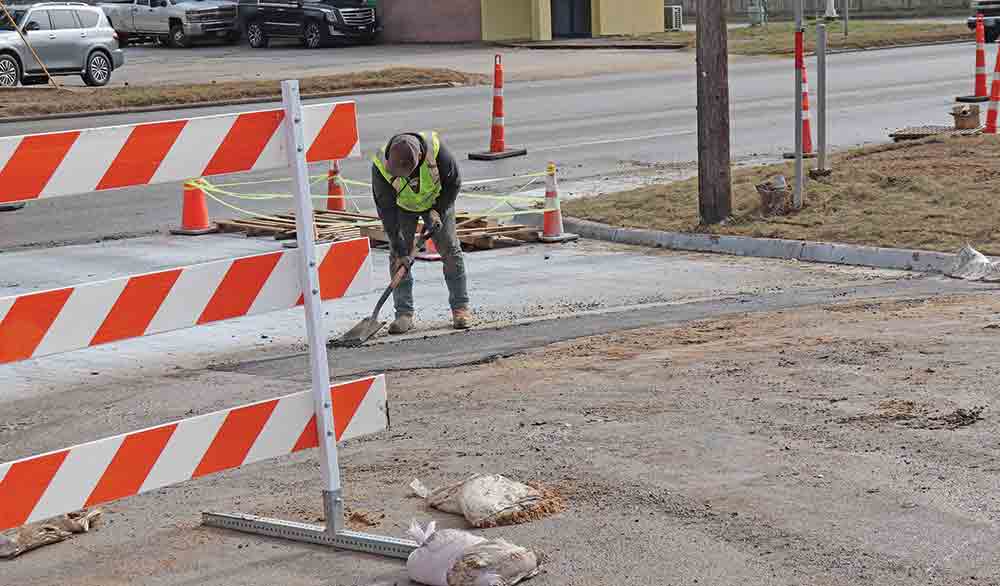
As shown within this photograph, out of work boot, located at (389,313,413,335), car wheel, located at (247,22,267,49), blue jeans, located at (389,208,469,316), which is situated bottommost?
work boot, located at (389,313,413,335)

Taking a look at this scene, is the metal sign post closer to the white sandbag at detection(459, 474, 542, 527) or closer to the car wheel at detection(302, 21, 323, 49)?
the white sandbag at detection(459, 474, 542, 527)

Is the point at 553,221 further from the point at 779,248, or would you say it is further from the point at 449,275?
the point at 449,275

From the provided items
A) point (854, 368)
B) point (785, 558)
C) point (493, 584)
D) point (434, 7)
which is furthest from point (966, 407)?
point (434, 7)

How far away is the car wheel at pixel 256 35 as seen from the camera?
4591cm

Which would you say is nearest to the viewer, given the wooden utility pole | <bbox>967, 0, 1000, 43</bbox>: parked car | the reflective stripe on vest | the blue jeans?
the reflective stripe on vest

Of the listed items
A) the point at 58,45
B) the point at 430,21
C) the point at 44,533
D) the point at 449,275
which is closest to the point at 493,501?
the point at 44,533

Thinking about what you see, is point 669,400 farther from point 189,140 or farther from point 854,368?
point 189,140

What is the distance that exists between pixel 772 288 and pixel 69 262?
20.6 ft

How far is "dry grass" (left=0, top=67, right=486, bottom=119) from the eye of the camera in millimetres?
27312

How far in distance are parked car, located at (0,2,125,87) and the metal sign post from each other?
89.2 feet

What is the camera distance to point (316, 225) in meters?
13.9

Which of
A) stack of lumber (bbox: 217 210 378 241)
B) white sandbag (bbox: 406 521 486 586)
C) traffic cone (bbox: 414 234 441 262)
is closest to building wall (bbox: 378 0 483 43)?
stack of lumber (bbox: 217 210 378 241)

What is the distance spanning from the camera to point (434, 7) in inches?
1820

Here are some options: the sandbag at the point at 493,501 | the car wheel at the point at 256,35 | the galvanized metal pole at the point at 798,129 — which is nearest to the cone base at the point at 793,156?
the galvanized metal pole at the point at 798,129
